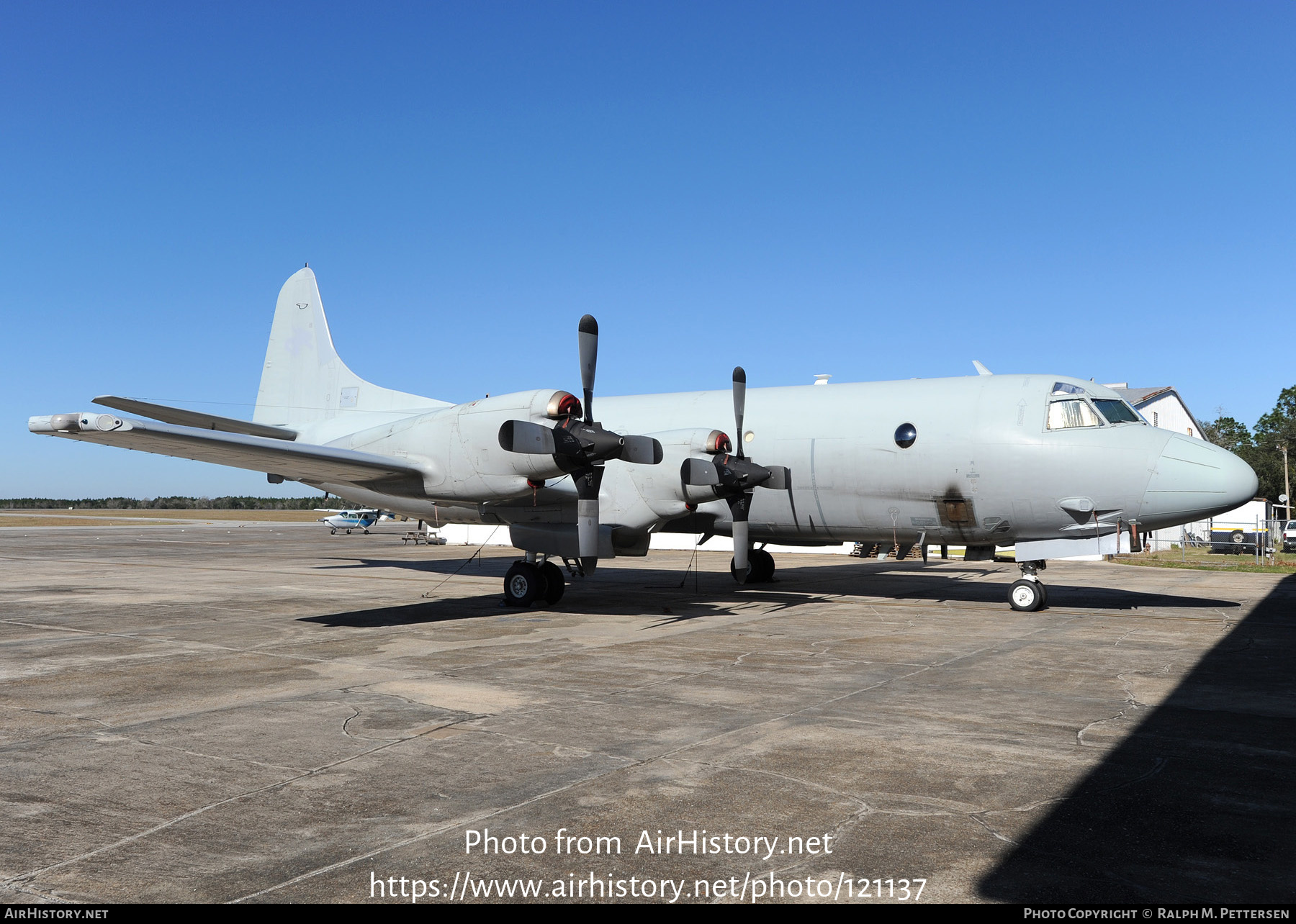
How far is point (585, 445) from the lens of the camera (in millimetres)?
14164

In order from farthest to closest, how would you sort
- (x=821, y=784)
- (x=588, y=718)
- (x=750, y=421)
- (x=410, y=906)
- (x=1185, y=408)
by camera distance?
1. (x=1185, y=408)
2. (x=750, y=421)
3. (x=588, y=718)
4. (x=821, y=784)
5. (x=410, y=906)

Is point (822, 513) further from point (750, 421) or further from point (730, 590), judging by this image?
point (730, 590)

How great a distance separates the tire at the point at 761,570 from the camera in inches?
854

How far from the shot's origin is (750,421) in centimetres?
1841

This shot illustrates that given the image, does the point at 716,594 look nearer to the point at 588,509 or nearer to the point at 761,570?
the point at 761,570

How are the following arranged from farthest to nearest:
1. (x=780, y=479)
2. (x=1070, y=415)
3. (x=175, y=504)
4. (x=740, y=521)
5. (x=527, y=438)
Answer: (x=175, y=504), (x=780, y=479), (x=740, y=521), (x=1070, y=415), (x=527, y=438)

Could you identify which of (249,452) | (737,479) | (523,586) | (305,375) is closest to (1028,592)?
(737,479)

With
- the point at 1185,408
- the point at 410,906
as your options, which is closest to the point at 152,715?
the point at 410,906

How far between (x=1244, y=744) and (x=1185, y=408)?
6246 centimetres

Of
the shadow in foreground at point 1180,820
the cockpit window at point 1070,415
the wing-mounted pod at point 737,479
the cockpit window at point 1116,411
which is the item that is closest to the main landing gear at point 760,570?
the wing-mounted pod at point 737,479

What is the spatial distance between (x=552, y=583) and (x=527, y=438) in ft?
13.9

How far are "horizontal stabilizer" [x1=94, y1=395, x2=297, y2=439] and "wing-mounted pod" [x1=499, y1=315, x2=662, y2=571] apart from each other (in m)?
6.99

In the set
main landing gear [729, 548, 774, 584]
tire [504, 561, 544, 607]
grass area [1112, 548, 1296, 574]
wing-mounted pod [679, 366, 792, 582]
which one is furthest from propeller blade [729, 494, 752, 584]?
grass area [1112, 548, 1296, 574]

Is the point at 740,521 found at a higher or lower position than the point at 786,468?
lower
